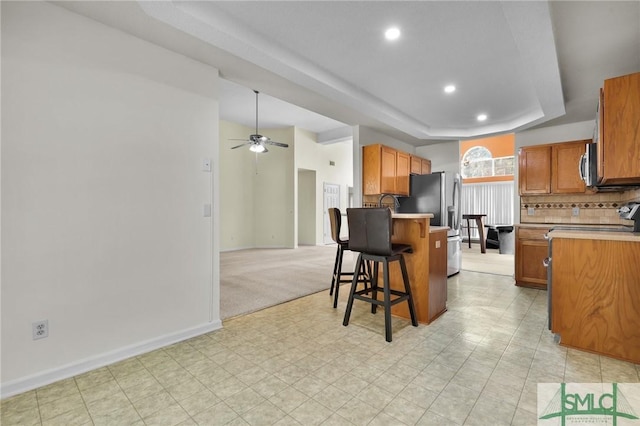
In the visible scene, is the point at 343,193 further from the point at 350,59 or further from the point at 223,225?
the point at 350,59

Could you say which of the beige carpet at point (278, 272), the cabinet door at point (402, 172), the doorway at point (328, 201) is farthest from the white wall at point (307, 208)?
the cabinet door at point (402, 172)

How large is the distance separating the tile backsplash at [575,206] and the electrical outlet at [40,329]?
19.3 feet

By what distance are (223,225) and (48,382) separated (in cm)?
550

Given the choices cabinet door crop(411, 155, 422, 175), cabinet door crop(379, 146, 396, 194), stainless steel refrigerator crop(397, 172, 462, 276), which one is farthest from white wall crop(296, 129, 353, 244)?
stainless steel refrigerator crop(397, 172, 462, 276)

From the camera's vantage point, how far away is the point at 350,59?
9.80 feet

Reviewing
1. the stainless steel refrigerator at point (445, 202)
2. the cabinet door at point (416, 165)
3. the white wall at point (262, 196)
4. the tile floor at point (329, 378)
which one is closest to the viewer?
the tile floor at point (329, 378)

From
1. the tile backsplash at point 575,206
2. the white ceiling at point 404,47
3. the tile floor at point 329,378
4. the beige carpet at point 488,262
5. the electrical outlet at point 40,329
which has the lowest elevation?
the tile floor at point 329,378

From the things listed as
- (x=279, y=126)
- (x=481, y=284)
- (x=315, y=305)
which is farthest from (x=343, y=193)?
(x=315, y=305)

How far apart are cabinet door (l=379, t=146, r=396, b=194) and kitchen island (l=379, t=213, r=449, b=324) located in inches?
68.7

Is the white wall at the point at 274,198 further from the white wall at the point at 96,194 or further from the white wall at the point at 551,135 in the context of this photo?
the white wall at the point at 96,194

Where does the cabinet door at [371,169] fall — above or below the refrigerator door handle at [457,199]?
above

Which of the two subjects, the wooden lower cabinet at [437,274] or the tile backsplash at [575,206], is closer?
the wooden lower cabinet at [437,274]

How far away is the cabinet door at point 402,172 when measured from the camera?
504 centimetres

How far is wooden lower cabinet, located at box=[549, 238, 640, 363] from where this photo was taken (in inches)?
81.3
